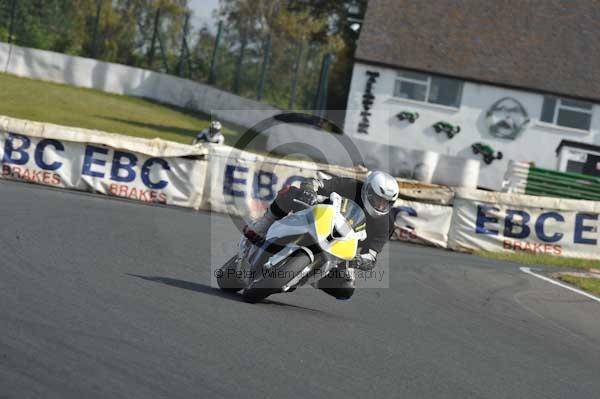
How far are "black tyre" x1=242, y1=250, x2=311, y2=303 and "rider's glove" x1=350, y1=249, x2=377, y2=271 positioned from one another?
2.00ft

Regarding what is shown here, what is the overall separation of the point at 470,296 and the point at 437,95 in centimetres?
2662

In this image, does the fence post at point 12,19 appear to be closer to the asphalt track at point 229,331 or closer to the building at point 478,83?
the building at point 478,83

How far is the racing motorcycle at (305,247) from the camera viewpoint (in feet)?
25.8

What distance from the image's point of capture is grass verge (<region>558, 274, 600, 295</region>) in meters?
14.1

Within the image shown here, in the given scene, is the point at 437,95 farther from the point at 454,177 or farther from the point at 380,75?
the point at 454,177

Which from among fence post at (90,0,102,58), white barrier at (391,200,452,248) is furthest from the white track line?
fence post at (90,0,102,58)

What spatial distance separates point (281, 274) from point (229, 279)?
116cm

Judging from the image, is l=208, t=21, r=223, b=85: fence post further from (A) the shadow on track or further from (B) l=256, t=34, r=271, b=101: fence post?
(A) the shadow on track

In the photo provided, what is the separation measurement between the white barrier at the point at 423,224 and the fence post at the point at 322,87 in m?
18.5

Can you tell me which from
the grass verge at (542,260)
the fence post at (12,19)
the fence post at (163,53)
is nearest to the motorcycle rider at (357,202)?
the grass verge at (542,260)

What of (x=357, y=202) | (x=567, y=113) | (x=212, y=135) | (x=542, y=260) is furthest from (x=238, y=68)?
(x=357, y=202)

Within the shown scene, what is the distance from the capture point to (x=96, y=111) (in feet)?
108

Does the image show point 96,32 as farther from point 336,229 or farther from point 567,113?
point 336,229

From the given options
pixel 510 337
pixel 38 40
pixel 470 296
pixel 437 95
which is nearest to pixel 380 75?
pixel 437 95
